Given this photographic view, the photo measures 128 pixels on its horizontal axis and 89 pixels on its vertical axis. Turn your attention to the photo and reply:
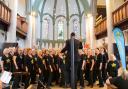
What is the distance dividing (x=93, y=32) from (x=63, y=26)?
910 cm

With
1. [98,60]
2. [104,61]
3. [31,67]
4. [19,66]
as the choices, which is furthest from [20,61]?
[104,61]

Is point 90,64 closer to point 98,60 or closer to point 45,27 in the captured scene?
→ point 98,60

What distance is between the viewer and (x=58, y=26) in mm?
30109

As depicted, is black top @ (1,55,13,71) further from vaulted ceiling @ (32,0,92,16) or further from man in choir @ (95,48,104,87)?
vaulted ceiling @ (32,0,92,16)

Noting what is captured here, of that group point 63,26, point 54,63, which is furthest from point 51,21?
point 54,63

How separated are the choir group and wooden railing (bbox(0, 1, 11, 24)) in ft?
14.1

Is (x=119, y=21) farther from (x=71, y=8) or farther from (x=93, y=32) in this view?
(x=71, y=8)

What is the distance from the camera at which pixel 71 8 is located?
30.0m

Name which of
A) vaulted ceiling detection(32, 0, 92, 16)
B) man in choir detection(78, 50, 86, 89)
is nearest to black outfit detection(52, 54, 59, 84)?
man in choir detection(78, 50, 86, 89)

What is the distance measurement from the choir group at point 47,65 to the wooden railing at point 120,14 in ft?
12.9

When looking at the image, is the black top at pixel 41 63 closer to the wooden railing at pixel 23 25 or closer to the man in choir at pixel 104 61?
the man in choir at pixel 104 61

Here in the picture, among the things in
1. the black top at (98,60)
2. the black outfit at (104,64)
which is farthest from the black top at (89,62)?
the black outfit at (104,64)

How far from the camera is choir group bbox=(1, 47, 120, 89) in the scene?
8.34 meters

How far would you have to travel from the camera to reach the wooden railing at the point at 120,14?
42.0 feet
